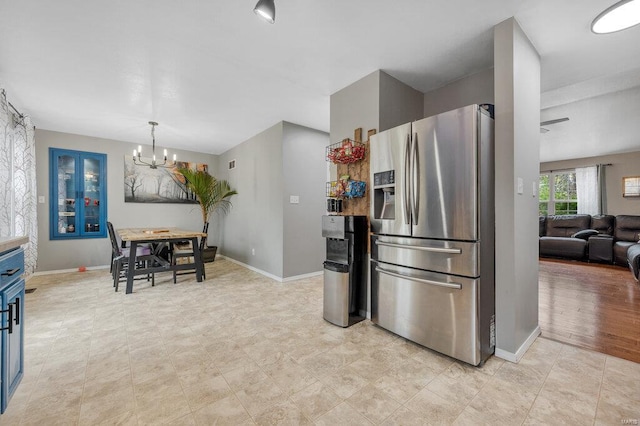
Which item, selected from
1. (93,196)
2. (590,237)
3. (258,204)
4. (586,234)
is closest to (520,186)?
(258,204)

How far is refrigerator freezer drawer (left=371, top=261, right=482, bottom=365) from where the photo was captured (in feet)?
6.05

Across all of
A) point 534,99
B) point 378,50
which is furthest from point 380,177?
point 534,99

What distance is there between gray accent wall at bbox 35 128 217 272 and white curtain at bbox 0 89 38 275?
1.87ft

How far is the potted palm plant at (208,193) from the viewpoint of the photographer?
5164 millimetres

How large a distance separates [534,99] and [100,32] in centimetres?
356

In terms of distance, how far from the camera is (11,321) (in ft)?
4.56

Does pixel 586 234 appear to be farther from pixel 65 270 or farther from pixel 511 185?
pixel 65 270

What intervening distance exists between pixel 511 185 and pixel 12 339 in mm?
3234

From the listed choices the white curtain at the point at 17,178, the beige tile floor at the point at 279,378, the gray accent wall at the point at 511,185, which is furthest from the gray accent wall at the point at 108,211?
the gray accent wall at the point at 511,185

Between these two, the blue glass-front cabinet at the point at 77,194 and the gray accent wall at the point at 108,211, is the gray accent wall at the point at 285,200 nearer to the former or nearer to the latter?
the gray accent wall at the point at 108,211

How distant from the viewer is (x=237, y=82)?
2963 mm

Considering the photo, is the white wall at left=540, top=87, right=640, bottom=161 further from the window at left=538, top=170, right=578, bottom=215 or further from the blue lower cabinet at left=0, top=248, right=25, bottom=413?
the blue lower cabinet at left=0, top=248, right=25, bottom=413

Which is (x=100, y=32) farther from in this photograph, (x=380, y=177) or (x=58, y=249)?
(x=58, y=249)

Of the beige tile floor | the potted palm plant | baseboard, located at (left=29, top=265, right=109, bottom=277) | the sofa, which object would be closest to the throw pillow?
the sofa
